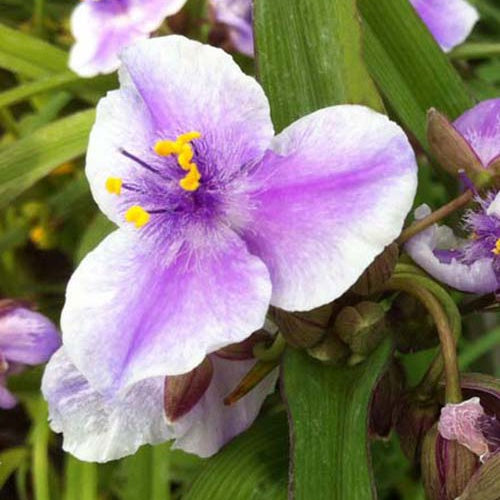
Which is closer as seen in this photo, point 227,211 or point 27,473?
point 227,211

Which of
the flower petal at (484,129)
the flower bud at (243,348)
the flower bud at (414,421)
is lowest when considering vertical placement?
the flower bud at (414,421)

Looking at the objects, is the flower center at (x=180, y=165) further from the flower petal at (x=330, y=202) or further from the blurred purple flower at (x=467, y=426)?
the blurred purple flower at (x=467, y=426)

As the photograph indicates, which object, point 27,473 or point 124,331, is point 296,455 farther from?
point 27,473

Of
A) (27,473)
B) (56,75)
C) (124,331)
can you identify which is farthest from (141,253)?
(27,473)

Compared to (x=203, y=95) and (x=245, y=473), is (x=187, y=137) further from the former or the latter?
(x=245, y=473)

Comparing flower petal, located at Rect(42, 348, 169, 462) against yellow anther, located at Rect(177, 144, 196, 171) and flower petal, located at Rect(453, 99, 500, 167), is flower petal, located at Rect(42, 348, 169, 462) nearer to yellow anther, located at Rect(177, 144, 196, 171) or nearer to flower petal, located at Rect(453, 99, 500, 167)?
yellow anther, located at Rect(177, 144, 196, 171)

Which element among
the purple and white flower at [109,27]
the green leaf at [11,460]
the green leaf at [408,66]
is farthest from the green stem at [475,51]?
the green leaf at [11,460]
